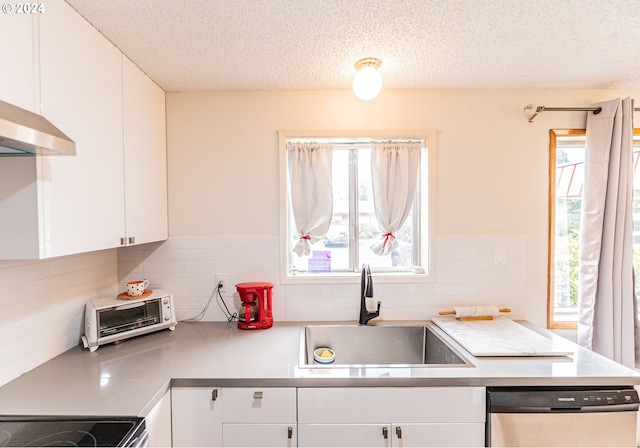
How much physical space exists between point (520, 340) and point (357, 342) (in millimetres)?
854

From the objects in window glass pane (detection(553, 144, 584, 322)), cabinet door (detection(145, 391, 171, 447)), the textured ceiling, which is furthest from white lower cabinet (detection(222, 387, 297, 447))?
window glass pane (detection(553, 144, 584, 322))

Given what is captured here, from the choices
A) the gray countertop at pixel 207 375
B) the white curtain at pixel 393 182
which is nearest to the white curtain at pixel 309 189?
the white curtain at pixel 393 182

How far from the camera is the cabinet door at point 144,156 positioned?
60.9 inches

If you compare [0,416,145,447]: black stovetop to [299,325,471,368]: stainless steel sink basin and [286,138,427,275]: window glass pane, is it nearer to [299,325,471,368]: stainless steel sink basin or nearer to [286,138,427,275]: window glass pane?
[299,325,471,368]: stainless steel sink basin

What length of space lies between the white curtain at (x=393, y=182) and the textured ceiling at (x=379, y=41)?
388 mm

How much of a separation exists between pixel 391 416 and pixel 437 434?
20cm

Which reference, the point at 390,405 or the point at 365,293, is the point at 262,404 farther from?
the point at 365,293

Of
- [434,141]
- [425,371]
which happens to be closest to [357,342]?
[425,371]

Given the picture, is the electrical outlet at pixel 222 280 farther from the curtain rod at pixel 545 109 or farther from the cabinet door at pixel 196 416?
the curtain rod at pixel 545 109

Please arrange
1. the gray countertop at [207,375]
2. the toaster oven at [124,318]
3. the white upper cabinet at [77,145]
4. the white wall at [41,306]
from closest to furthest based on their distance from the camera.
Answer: the white upper cabinet at [77,145]
the gray countertop at [207,375]
the white wall at [41,306]
the toaster oven at [124,318]

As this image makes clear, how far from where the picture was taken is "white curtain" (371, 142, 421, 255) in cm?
203

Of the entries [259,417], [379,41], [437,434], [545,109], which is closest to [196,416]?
[259,417]

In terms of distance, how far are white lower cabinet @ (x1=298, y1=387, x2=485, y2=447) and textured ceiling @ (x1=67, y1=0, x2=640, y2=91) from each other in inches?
59.6

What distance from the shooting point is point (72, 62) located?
46.3 inches
